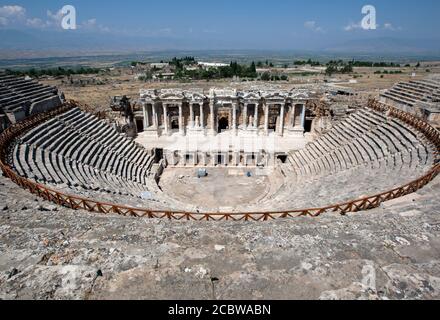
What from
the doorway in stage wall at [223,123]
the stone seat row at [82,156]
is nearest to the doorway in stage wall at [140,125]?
the stone seat row at [82,156]

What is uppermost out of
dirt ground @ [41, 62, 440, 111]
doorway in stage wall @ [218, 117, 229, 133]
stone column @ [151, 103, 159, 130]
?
dirt ground @ [41, 62, 440, 111]

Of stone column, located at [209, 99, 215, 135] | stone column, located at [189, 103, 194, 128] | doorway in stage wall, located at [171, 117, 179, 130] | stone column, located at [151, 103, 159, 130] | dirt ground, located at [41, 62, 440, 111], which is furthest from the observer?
dirt ground, located at [41, 62, 440, 111]

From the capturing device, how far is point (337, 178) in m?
21.6

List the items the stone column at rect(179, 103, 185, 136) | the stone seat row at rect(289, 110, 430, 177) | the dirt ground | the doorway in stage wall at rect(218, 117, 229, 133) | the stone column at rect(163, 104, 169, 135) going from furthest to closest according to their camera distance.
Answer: the dirt ground
the doorway in stage wall at rect(218, 117, 229, 133)
the stone column at rect(179, 103, 185, 136)
the stone column at rect(163, 104, 169, 135)
the stone seat row at rect(289, 110, 430, 177)

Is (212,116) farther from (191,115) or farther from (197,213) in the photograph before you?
(197,213)

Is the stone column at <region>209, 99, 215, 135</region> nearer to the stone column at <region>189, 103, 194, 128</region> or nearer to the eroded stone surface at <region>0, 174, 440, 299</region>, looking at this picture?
the stone column at <region>189, 103, 194, 128</region>

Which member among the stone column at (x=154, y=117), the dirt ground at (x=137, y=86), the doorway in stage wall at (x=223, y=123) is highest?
the dirt ground at (x=137, y=86)

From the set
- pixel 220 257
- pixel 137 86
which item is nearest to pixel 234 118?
pixel 220 257

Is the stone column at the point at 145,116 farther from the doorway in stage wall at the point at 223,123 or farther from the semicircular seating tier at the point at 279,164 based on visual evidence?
the doorway in stage wall at the point at 223,123

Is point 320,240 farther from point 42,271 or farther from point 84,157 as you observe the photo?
point 84,157

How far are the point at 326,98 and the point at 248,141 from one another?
1335 centimetres

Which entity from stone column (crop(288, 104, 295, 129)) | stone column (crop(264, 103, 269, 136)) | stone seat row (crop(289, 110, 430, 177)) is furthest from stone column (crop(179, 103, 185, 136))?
stone seat row (crop(289, 110, 430, 177))

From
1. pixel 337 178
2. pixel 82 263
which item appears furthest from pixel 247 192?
pixel 82 263

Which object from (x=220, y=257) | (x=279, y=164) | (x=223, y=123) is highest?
(x=220, y=257)
